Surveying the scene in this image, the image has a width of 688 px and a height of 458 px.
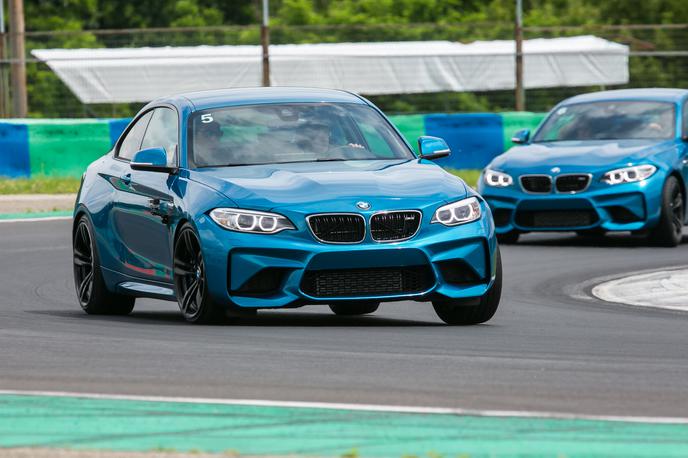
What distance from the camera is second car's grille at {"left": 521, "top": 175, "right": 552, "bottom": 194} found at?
1698cm

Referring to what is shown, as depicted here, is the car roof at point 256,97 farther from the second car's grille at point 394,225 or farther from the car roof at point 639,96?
the car roof at point 639,96

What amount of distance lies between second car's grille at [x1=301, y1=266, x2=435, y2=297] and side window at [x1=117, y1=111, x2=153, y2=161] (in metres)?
2.30

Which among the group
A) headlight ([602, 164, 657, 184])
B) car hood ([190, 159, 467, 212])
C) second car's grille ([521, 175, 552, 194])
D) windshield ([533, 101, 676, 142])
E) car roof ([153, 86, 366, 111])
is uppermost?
car roof ([153, 86, 366, 111])

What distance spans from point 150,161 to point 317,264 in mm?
1446

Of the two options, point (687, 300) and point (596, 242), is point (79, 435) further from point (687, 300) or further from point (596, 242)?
point (596, 242)

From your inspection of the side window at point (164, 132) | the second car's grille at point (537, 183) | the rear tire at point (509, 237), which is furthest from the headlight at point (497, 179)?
the side window at point (164, 132)

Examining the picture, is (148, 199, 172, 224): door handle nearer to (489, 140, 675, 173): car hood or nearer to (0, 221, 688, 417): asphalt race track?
(0, 221, 688, 417): asphalt race track

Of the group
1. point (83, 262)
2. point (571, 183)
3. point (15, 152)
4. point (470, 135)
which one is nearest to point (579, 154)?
point (571, 183)

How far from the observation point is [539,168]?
1706 centimetres

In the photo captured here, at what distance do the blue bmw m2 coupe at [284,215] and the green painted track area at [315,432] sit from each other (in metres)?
2.74

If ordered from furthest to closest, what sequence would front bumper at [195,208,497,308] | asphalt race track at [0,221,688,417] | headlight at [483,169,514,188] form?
1. headlight at [483,169,514,188]
2. front bumper at [195,208,497,308]
3. asphalt race track at [0,221,688,417]

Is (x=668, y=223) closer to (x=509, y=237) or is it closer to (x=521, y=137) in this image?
(x=509, y=237)

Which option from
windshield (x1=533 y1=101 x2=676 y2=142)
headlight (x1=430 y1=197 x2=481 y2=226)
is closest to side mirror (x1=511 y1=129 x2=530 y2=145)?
windshield (x1=533 y1=101 x2=676 y2=142)

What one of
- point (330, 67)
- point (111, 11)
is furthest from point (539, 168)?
point (111, 11)
